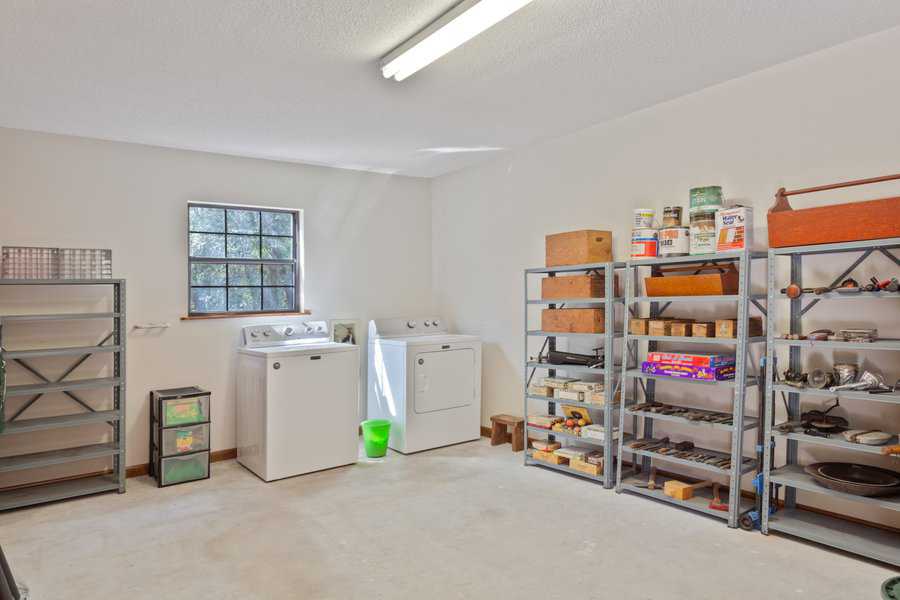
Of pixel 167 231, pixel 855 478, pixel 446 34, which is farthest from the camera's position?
pixel 167 231

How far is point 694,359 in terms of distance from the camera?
331 centimetres

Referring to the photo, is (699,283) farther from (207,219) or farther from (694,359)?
(207,219)

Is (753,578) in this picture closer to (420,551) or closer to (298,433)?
(420,551)

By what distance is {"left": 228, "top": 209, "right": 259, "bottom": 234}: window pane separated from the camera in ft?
15.8

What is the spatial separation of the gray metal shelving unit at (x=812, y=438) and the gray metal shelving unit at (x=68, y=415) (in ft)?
12.9

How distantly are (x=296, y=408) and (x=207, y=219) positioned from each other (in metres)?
1.77

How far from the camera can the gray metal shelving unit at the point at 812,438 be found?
264cm

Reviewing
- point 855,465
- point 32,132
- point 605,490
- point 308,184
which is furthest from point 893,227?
point 32,132

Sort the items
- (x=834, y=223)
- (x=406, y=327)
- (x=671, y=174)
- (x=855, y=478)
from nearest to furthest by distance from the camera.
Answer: (x=834, y=223)
(x=855, y=478)
(x=671, y=174)
(x=406, y=327)

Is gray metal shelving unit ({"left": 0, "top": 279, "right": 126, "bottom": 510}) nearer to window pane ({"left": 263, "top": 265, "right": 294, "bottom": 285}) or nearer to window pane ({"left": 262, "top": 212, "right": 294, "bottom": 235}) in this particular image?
window pane ({"left": 263, "top": 265, "right": 294, "bottom": 285})

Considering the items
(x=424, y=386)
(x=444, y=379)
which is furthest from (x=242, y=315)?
(x=444, y=379)

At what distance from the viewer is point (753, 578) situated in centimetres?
257

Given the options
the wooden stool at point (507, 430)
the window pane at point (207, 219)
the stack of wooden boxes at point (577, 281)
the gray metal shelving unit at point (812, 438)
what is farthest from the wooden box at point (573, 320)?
the window pane at point (207, 219)

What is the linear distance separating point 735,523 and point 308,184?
4111 mm
